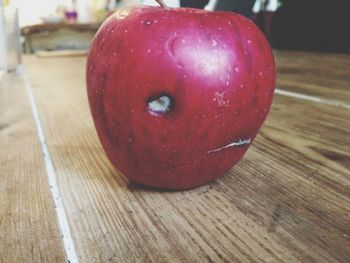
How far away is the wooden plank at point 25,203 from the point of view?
12.7 inches

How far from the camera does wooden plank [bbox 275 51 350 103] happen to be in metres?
0.96

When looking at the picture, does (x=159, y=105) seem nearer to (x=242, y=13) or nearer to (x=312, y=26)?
(x=242, y=13)

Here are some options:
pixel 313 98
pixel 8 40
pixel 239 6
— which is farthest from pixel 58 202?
pixel 239 6

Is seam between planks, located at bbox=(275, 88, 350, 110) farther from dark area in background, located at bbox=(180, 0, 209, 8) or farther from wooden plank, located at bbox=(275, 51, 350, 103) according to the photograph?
dark area in background, located at bbox=(180, 0, 209, 8)

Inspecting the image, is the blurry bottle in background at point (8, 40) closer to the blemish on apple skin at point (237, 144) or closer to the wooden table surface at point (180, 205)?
the wooden table surface at point (180, 205)

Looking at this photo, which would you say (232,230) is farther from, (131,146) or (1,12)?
(1,12)

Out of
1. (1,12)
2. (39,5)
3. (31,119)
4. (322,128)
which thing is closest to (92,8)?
(39,5)

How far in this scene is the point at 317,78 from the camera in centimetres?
115

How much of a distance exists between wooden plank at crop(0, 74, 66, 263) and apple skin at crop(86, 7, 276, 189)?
0.10m

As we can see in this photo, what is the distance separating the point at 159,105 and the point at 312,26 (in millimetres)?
2536

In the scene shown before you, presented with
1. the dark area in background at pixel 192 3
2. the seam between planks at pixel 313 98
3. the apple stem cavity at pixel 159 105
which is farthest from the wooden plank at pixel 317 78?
the apple stem cavity at pixel 159 105

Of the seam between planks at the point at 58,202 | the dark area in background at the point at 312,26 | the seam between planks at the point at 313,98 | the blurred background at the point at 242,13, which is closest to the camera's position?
the seam between planks at the point at 58,202

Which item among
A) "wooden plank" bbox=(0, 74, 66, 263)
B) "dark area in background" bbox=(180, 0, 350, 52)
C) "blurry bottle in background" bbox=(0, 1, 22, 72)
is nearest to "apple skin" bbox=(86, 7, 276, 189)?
"wooden plank" bbox=(0, 74, 66, 263)

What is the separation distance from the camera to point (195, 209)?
39 cm
